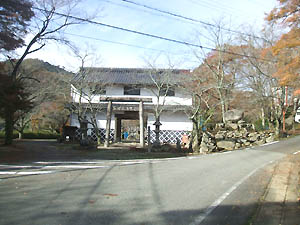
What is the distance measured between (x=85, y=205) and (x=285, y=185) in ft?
17.5

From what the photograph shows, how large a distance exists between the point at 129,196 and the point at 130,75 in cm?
2078

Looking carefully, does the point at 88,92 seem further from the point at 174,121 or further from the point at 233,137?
the point at 233,137

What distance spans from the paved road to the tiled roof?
13626 mm

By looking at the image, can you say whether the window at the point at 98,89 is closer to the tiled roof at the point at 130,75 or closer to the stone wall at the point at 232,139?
the tiled roof at the point at 130,75

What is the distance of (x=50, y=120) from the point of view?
3303 centimetres

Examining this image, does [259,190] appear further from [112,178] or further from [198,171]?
[112,178]

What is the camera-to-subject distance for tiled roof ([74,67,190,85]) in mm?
21125

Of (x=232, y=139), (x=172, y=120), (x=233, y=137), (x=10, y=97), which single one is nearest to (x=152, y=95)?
(x=172, y=120)

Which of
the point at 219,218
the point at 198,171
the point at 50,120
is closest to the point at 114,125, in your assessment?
the point at 50,120

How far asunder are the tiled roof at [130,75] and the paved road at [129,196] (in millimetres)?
13626

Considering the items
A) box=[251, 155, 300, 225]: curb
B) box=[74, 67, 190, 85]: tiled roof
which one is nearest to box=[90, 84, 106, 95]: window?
box=[74, 67, 190, 85]: tiled roof

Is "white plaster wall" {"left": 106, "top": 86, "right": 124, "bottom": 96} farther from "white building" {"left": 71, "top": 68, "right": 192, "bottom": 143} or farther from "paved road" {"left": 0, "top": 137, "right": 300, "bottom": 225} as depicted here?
"paved road" {"left": 0, "top": 137, "right": 300, "bottom": 225}

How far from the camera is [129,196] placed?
212 inches

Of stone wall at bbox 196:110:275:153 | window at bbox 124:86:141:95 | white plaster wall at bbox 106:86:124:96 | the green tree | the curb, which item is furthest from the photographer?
window at bbox 124:86:141:95
